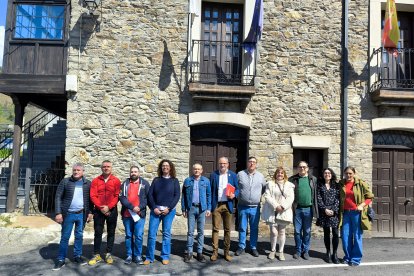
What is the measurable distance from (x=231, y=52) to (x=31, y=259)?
6.05 m

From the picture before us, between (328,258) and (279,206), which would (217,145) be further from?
(328,258)

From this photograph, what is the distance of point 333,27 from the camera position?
7.99m

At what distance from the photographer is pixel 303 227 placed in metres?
5.82

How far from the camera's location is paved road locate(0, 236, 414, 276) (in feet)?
16.5

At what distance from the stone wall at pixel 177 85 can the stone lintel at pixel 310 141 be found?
0.14 metres

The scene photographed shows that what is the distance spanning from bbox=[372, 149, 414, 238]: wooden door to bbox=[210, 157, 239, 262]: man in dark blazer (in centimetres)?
422

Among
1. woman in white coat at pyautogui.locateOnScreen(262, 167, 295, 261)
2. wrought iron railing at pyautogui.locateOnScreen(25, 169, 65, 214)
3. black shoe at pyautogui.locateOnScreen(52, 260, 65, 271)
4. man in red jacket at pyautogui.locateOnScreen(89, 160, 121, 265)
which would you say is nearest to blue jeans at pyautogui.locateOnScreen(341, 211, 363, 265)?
woman in white coat at pyautogui.locateOnScreen(262, 167, 295, 261)

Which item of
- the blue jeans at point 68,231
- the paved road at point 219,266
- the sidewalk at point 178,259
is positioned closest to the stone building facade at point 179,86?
the sidewalk at point 178,259

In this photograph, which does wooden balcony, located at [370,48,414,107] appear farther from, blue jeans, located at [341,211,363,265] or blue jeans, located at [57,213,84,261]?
blue jeans, located at [57,213,84,261]

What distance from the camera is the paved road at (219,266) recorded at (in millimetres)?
5043

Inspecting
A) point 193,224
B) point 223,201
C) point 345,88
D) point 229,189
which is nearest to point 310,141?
point 345,88

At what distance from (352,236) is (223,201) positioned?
7.36 ft

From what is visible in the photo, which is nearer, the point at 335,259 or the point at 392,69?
the point at 335,259

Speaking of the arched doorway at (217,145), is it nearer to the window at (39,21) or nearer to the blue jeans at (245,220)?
the blue jeans at (245,220)
